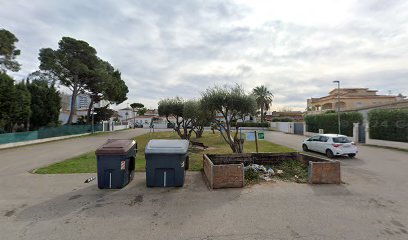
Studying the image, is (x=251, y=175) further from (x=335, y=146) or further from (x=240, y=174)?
(x=335, y=146)

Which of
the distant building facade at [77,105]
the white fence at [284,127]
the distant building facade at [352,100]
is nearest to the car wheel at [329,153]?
the white fence at [284,127]

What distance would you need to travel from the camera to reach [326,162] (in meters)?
7.62

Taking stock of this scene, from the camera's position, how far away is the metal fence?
1950cm

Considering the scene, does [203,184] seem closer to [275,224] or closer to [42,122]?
[275,224]

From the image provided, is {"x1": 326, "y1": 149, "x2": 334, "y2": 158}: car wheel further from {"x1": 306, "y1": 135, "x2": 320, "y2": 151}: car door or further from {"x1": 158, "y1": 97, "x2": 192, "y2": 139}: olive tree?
{"x1": 158, "y1": 97, "x2": 192, "y2": 139}: olive tree

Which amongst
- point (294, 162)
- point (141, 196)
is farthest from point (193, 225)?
point (294, 162)

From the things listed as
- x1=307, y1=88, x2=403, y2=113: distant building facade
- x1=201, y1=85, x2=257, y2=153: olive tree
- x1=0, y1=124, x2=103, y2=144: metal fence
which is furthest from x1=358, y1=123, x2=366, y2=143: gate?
x1=0, y1=124, x2=103, y2=144: metal fence

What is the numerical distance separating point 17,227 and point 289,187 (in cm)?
665

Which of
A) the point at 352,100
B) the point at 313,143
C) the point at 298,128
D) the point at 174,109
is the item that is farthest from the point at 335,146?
the point at 352,100

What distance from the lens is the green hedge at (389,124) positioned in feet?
55.2

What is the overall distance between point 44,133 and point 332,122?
3006 centimetres

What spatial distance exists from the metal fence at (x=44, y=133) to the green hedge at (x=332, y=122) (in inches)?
1178

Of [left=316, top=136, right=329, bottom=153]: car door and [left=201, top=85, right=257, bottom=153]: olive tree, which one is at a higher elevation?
[left=201, top=85, right=257, bottom=153]: olive tree

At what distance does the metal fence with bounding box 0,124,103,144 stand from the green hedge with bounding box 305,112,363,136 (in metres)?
29.9
